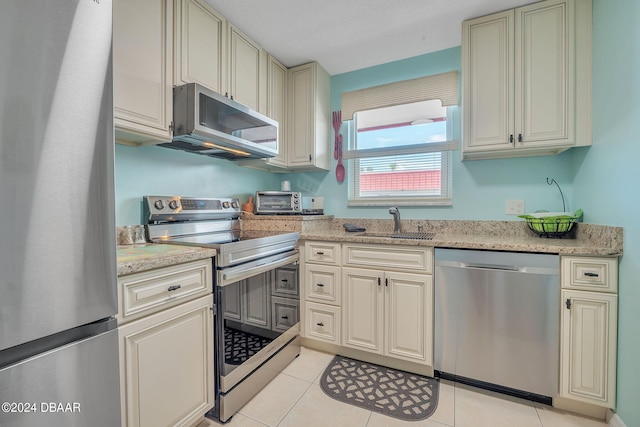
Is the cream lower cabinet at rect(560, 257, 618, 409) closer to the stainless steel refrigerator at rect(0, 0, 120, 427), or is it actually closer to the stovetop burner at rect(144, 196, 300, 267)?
the stovetop burner at rect(144, 196, 300, 267)

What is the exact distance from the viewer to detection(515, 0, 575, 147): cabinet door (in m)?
1.69

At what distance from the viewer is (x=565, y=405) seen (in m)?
1.48

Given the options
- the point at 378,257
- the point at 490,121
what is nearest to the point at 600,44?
the point at 490,121

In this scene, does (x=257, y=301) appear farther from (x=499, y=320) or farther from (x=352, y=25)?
(x=352, y=25)

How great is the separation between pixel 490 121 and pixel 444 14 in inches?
30.9

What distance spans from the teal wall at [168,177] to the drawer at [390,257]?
1133 millimetres

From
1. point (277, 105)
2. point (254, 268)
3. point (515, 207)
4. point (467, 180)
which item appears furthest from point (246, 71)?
point (515, 207)

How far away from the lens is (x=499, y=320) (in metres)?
1.57

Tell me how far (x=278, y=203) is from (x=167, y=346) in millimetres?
1392

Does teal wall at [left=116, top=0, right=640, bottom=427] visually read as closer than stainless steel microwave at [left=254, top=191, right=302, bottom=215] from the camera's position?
Yes

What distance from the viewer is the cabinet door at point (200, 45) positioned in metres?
1.56

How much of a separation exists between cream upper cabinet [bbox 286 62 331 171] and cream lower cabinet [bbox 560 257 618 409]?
189cm

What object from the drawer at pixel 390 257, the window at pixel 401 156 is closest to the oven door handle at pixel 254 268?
the drawer at pixel 390 257

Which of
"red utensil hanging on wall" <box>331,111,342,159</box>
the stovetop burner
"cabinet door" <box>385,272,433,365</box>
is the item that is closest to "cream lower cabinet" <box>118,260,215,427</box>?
the stovetop burner
